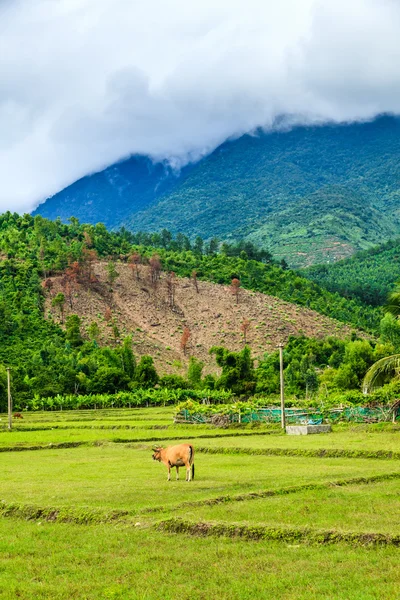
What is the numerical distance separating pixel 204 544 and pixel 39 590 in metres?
3.37

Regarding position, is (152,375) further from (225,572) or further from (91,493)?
(225,572)

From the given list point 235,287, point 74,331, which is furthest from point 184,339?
point 235,287

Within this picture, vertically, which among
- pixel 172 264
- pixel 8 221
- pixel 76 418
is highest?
pixel 8 221

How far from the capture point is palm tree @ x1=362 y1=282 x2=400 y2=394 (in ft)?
115

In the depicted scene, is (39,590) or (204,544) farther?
(204,544)

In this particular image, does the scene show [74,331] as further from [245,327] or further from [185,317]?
[245,327]

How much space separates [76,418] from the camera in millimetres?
61500

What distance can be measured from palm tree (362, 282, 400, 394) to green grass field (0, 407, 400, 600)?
9141 mm

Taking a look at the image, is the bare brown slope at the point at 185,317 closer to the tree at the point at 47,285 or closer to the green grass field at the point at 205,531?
the tree at the point at 47,285

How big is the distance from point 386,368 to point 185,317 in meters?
95.2

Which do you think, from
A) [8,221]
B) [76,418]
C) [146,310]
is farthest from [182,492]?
[8,221]

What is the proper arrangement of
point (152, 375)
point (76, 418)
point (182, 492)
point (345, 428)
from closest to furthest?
point (182, 492), point (345, 428), point (76, 418), point (152, 375)

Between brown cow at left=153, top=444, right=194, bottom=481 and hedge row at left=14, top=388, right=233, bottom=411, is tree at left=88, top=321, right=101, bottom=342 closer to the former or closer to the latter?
hedge row at left=14, top=388, right=233, bottom=411

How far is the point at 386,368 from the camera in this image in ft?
117
